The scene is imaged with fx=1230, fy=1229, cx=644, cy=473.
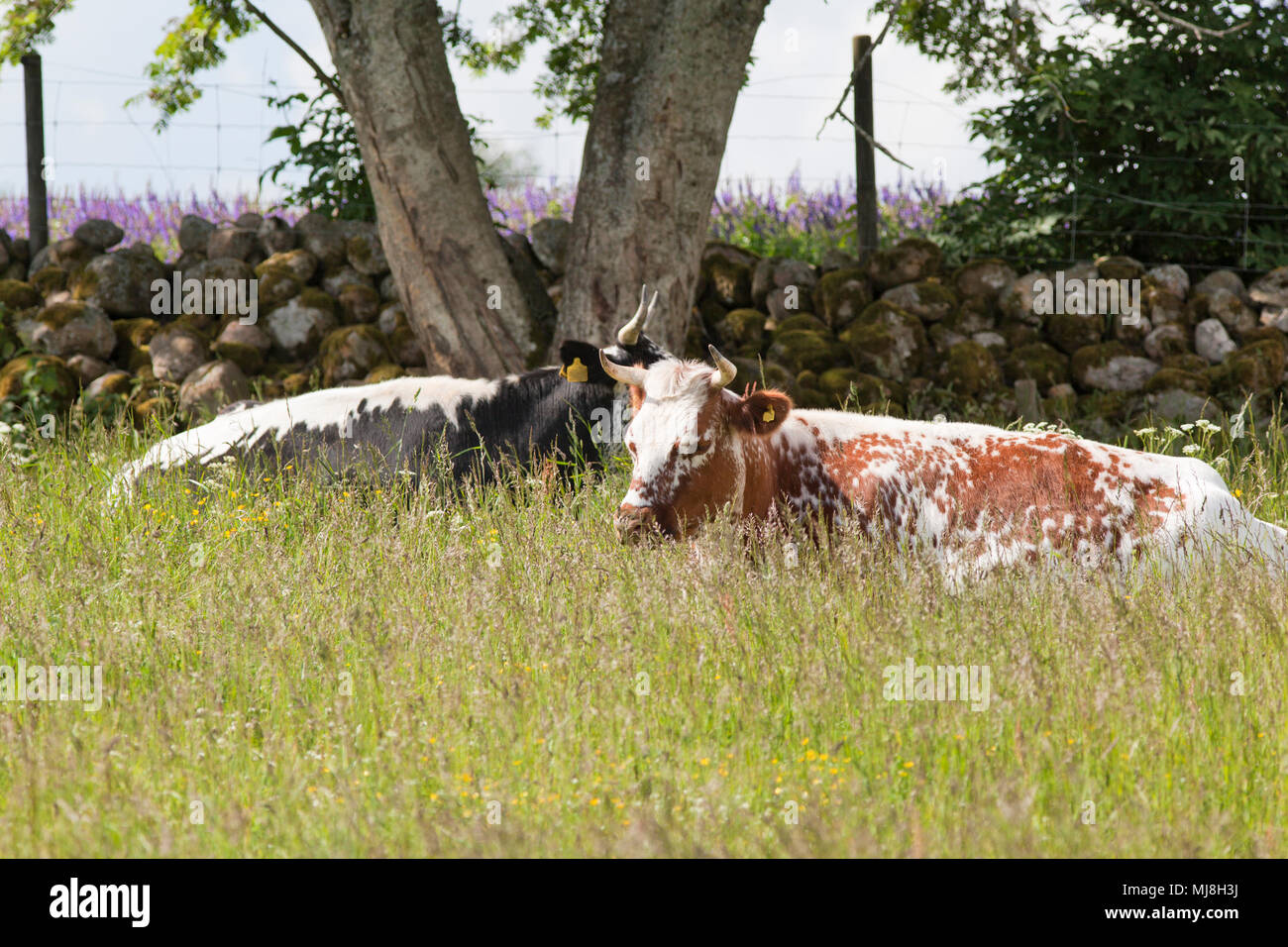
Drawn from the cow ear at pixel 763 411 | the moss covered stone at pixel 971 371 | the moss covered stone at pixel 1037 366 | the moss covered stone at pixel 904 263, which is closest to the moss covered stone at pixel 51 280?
the moss covered stone at pixel 904 263

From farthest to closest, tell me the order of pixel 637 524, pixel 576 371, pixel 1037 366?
1. pixel 1037 366
2. pixel 576 371
3. pixel 637 524

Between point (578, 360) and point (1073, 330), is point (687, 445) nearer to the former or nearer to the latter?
point (578, 360)

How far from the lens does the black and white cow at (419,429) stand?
6.07 metres

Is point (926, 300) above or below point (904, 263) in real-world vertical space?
below

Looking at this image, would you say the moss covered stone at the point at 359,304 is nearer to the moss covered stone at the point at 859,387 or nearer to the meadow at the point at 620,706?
the moss covered stone at the point at 859,387

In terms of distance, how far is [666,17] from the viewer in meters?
7.49

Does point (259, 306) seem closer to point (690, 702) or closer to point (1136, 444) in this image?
point (1136, 444)

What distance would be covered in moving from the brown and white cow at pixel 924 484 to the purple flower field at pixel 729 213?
6.11 meters

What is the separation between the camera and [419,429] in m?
6.17

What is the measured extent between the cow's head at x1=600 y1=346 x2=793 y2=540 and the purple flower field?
6.17 metres

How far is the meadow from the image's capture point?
281 cm

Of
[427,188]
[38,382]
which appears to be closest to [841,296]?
[427,188]

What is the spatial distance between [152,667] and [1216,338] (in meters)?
8.41

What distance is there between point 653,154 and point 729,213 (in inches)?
161
